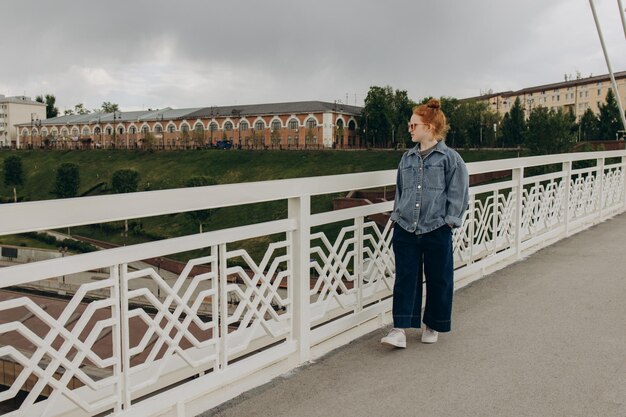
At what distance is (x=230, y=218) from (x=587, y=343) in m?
60.6

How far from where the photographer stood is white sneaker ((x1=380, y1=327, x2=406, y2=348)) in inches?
157

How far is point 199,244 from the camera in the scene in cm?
301

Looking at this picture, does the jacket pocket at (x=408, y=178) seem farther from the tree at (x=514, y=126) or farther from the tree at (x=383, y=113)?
the tree at (x=383, y=113)

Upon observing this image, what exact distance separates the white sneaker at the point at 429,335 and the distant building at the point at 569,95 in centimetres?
8375

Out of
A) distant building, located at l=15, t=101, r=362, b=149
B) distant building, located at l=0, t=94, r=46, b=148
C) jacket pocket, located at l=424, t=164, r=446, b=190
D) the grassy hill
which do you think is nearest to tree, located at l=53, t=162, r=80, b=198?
the grassy hill

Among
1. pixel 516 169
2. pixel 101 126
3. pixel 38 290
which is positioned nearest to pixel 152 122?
pixel 101 126

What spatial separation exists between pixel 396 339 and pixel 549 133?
2193 inches

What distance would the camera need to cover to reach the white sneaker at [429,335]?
4168 millimetres

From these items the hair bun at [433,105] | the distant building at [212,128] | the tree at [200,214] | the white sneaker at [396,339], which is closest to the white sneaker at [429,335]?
the white sneaker at [396,339]

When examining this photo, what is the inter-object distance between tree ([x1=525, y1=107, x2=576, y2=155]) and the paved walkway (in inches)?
2105

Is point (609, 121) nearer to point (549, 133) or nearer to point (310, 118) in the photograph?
point (549, 133)

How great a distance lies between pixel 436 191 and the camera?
3906mm

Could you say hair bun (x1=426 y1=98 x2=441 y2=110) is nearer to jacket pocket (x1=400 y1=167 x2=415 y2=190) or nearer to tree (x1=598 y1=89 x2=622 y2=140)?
jacket pocket (x1=400 y1=167 x2=415 y2=190)

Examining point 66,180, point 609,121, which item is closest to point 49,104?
point 66,180
